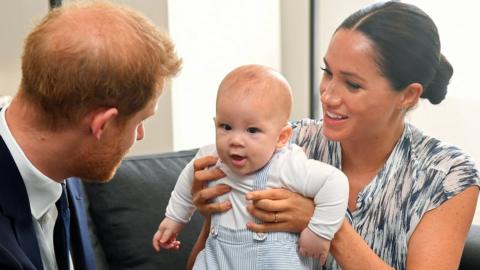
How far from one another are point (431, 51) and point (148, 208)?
94 cm

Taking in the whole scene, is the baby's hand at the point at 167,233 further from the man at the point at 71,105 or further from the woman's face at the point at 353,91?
the woman's face at the point at 353,91

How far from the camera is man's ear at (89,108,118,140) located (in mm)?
1279

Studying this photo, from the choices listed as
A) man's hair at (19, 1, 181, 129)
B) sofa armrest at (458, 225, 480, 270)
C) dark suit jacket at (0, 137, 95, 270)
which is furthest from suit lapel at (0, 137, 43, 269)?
sofa armrest at (458, 225, 480, 270)

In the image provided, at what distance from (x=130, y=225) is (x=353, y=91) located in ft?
2.63

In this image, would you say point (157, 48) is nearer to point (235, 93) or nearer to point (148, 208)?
point (235, 93)

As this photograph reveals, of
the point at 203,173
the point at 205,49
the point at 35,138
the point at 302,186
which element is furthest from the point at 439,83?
the point at 205,49

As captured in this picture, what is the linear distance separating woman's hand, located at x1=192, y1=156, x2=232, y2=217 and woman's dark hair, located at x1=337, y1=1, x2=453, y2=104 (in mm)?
469

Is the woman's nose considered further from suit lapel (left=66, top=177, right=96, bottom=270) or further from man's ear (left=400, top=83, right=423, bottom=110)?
suit lapel (left=66, top=177, right=96, bottom=270)

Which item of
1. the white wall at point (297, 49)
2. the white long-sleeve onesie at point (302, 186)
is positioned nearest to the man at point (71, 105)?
the white long-sleeve onesie at point (302, 186)

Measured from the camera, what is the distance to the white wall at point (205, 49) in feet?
9.31

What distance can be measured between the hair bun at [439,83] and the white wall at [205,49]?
4.40 feet

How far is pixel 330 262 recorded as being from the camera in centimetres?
164

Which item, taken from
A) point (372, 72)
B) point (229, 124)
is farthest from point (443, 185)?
point (229, 124)

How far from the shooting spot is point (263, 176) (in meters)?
1.47
